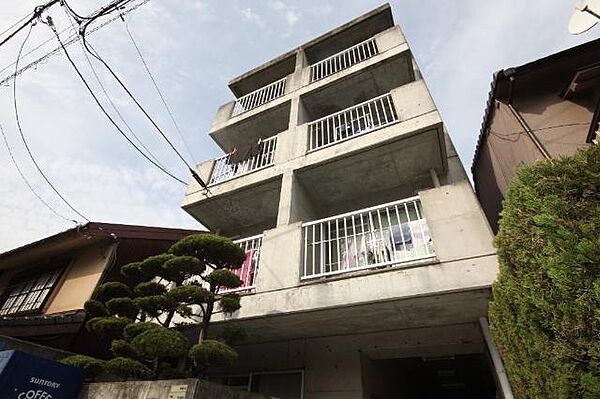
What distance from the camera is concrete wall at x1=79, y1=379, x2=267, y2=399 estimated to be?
2.97 meters

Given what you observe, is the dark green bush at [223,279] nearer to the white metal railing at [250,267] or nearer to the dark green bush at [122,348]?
the white metal railing at [250,267]

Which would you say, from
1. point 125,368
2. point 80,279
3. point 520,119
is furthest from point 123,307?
point 520,119

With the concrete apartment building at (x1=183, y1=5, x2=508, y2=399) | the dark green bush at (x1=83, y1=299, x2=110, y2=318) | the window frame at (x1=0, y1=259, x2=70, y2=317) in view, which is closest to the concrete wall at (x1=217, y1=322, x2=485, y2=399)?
the concrete apartment building at (x1=183, y1=5, x2=508, y2=399)

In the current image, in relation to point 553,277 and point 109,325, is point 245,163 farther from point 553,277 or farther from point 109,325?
point 553,277

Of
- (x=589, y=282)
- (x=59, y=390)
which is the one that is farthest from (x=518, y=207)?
(x=59, y=390)

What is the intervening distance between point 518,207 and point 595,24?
3.45 meters

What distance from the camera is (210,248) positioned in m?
4.48

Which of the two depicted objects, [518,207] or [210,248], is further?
[210,248]

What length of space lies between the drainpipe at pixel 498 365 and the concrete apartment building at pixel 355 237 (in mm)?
78

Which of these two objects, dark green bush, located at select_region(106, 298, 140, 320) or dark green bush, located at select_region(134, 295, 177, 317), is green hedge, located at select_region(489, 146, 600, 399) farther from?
A: dark green bush, located at select_region(106, 298, 140, 320)

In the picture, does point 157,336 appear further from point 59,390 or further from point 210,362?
point 59,390

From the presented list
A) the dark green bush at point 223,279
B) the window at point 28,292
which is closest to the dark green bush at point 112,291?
the dark green bush at point 223,279

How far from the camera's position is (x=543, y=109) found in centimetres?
566

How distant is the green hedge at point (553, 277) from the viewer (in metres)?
1.97
